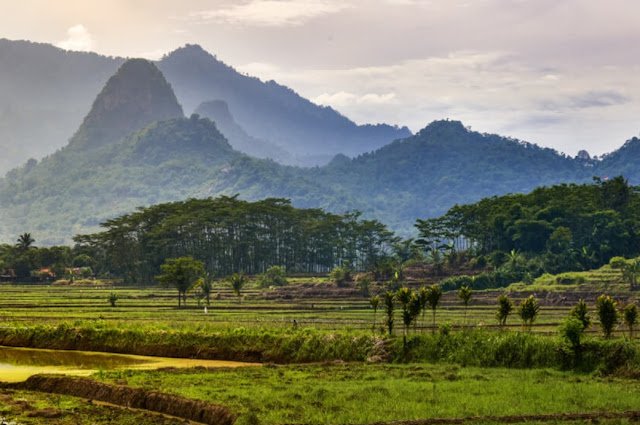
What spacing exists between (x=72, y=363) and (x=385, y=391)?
23.2m

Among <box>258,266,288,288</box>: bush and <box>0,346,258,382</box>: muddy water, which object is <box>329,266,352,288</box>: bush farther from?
<box>0,346,258,382</box>: muddy water

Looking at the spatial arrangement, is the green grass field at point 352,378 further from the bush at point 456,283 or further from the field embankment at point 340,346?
the bush at point 456,283

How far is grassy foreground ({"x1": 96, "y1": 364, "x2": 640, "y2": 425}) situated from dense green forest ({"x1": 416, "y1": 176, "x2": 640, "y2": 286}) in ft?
261

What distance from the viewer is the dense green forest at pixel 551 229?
126 meters

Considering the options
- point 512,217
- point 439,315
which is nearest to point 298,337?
point 439,315

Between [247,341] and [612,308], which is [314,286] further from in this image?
[612,308]

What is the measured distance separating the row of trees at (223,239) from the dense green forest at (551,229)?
23601 mm

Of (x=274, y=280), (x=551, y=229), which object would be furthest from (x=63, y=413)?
(x=551, y=229)

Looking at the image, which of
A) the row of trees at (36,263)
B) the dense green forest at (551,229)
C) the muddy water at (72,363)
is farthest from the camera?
the row of trees at (36,263)

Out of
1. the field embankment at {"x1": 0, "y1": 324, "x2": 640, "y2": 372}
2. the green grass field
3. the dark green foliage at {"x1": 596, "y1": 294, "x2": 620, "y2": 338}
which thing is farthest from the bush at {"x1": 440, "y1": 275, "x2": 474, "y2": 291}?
the dark green foliage at {"x1": 596, "y1": 294, "x2": 620, "y2": 338}

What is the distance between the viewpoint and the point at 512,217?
463ft

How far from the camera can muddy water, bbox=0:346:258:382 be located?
155 ft

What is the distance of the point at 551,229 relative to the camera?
135125 mm

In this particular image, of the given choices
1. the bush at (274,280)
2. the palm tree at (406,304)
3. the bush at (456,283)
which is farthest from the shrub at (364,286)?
the palm tree at (406,304)
